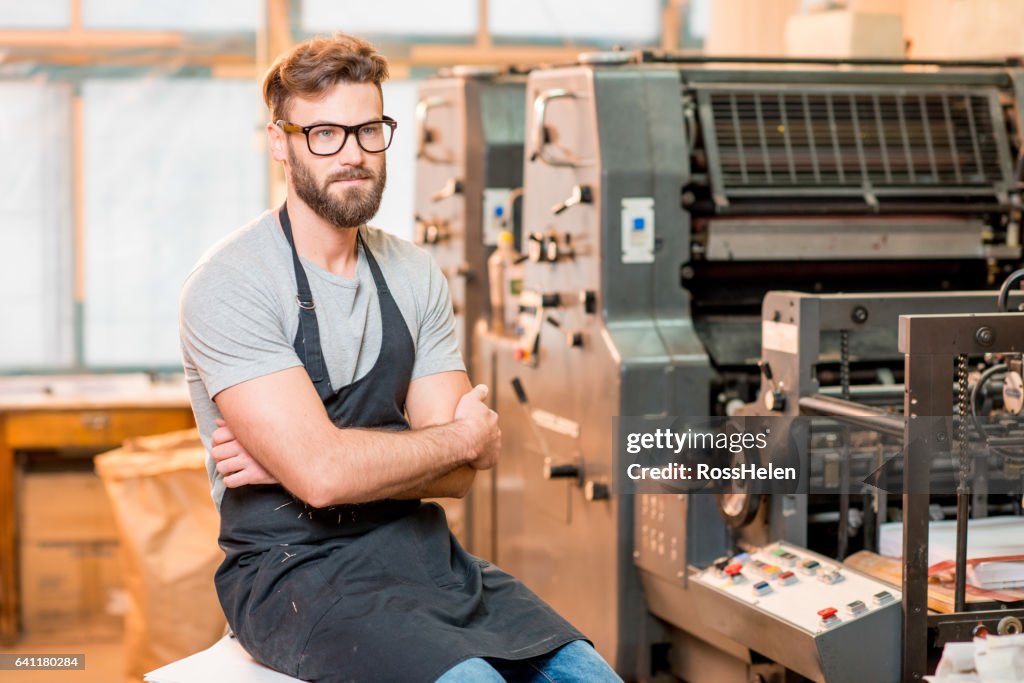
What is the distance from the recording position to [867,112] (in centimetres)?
371

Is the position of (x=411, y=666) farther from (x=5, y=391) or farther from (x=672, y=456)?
(x=5, y=391)

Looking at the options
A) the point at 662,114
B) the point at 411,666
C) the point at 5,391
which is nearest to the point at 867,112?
the point at 662,114

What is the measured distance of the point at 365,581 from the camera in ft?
7.06

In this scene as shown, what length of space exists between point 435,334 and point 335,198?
0.32 metres

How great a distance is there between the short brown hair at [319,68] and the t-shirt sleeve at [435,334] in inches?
15.1

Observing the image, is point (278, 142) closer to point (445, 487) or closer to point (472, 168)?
point (445, 487)

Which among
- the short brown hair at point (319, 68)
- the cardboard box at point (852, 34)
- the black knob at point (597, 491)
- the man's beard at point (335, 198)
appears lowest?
the black knob at point (597, 491)

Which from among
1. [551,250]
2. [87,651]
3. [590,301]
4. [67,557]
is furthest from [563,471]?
[67,557]

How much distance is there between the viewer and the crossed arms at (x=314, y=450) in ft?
6.81

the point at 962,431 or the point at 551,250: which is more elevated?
the point at 551,250

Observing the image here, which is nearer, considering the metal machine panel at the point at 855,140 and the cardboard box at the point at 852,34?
the metal machine panel at the point at 855,140

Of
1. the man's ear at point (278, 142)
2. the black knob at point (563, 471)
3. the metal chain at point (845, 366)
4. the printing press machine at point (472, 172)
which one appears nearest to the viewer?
the man's ear at point (278, 142)

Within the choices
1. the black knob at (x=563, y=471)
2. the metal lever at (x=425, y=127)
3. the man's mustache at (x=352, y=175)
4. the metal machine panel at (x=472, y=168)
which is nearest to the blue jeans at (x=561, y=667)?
the man's mustache at (x=352, y=175)

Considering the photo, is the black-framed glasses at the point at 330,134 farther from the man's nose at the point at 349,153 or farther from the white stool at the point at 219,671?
the white stool at the point at 219,671
